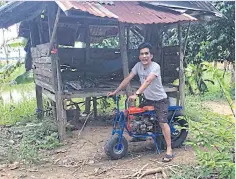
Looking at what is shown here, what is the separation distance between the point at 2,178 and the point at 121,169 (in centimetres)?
158

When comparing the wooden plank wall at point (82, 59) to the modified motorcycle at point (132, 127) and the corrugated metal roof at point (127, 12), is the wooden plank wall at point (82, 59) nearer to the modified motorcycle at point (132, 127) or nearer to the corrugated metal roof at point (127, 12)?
the corrugated metal roof at point (127, 12)

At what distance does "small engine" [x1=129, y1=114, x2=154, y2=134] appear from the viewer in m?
4.67

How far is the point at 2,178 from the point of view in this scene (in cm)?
403

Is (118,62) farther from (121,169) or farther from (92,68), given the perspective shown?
(121,169)

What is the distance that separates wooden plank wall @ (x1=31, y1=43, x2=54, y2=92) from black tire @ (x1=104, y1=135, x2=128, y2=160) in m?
A: 2.11

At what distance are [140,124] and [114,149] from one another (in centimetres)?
55

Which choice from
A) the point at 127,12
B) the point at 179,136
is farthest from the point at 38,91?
the point at 179,136

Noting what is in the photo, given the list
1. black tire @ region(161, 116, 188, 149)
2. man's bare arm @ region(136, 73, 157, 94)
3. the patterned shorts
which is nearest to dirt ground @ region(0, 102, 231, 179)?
black tire @ region(161, 116, 188, 149)

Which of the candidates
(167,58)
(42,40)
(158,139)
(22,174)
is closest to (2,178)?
(22,174)

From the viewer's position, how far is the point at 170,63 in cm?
738

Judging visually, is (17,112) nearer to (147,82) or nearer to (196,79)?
(147,82)

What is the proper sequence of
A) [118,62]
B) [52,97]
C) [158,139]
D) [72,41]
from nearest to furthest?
[158,139] → [52,97] → [118,62] → [72,41]

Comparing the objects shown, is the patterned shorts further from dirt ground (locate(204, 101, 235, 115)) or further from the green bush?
dirt ground (locate(204, 101, 235, 115))

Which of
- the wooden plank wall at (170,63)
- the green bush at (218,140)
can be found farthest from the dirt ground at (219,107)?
the green bush at (218,140)
